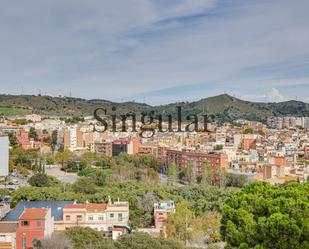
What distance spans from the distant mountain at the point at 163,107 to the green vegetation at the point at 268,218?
71654 mm

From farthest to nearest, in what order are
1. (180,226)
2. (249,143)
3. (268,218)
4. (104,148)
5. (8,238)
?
(249,143) → (104,148) → (180,226) → (8,238) → (268,218)

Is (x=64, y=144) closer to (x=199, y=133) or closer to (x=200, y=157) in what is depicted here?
(x=199, y=133)

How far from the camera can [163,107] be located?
109m

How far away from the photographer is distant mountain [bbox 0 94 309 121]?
87.2 meters

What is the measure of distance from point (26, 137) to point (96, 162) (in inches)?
556

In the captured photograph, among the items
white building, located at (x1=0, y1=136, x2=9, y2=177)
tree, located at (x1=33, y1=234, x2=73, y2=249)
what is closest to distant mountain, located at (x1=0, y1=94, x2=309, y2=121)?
tree, located at (x1=33, y1=234, x2=73, y2=249)

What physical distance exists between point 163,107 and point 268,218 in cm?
10027

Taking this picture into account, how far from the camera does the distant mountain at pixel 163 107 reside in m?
87.2

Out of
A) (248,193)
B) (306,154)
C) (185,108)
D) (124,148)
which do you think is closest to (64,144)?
(124,148)

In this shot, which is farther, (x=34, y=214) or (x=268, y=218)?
(x=34, y=214)

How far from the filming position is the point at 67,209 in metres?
17.2

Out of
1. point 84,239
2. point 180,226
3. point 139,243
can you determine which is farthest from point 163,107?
point 139,243

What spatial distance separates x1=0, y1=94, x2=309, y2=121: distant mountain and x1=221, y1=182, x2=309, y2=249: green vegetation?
71654mm

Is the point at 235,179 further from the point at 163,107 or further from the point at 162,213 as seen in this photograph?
the point at 163,107
